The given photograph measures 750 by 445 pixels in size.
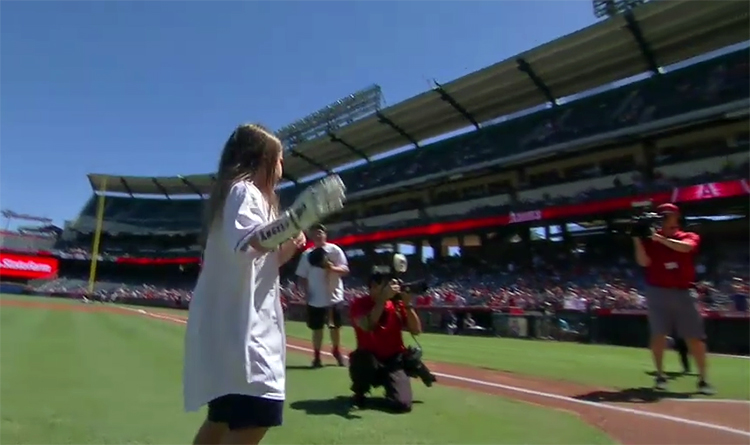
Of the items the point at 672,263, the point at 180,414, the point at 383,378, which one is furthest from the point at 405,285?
the point at 672,263

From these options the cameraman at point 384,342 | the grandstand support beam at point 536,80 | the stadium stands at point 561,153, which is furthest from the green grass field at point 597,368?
the grandstand support beam at point 536,80

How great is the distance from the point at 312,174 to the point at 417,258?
14.8 meters

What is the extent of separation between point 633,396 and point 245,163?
4860 millimetres

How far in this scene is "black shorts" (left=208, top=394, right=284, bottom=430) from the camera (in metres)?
2.01

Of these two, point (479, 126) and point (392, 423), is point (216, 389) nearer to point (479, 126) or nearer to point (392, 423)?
point (392, 423)

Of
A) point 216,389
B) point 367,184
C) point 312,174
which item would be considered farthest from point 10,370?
point 312,174

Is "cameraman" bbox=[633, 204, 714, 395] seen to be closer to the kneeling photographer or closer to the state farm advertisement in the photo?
the kneeling photographer

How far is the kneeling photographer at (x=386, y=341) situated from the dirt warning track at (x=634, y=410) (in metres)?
0.84

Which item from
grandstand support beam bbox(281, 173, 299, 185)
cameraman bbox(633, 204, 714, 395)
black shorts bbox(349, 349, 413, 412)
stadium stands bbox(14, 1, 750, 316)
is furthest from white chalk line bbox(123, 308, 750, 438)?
grandstand support beam bbox(281, 173, 299, 185)

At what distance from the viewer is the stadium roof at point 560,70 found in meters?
25.8

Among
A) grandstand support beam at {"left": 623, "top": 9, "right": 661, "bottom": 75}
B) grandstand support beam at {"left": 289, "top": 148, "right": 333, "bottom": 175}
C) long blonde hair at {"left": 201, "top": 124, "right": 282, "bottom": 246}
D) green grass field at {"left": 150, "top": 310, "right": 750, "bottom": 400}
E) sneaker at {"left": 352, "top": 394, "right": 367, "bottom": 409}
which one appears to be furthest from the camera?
grandstand support beam at {"left": 289, "top": 148, "right": 333, "bottom": 175}

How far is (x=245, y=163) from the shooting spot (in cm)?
222

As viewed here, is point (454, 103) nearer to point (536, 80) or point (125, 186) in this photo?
point (536, 80)

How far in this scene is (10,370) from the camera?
248 inches
